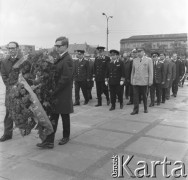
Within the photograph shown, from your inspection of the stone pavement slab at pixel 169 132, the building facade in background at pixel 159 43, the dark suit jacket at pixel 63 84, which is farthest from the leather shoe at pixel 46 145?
the building facade in background at pixel 159 43

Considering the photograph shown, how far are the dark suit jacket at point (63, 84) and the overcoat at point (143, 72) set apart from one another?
3.32 meters

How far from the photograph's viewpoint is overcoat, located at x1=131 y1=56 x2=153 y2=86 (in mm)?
8203

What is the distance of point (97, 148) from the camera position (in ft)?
17.0

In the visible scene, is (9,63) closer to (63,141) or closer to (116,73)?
(63,141)

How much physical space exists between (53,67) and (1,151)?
1695 millimetres

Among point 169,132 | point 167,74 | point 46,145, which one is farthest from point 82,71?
point 46,145

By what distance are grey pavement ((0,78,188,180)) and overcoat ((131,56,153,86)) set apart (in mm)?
978

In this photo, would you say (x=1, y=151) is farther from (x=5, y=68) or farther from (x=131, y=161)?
(x=131, y=161)

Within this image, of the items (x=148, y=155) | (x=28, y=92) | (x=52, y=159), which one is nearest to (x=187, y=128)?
(x=148, y=155)

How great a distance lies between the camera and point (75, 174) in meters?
4.06

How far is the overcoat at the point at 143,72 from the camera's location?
820 centimetres

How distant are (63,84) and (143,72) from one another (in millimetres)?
3711

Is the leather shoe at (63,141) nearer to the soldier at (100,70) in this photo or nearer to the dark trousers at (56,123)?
the dark trousers at (56,123)

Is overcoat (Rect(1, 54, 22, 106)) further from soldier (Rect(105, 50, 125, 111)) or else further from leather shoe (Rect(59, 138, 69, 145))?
soldier (Rect(105, 50, 125, 111))
